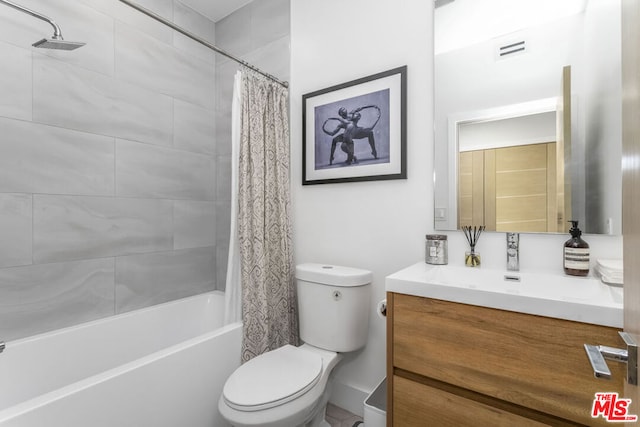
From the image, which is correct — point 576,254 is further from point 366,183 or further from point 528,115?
point 366,183

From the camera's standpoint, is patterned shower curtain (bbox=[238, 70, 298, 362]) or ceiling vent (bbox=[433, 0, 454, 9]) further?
patterned shower curtain (bbox=[238, 70, 298, 362])

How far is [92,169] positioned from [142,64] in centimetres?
77

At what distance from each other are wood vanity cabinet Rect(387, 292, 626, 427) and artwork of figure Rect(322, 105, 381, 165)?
3.02 ft

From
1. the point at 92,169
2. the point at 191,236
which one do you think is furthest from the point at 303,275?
the point at 92,169

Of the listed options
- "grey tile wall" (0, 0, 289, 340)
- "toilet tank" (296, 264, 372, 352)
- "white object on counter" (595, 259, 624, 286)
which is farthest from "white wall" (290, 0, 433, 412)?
"white object on counter" (595, 259, 624, 286)

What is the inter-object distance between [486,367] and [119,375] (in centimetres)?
132

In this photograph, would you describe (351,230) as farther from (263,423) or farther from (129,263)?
(129,263)

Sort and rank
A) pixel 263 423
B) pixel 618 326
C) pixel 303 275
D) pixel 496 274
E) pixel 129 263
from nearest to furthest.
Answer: pixel 618 326, pixel 263 423, pixel 496 274, pixel 303 275, pixel 129 263

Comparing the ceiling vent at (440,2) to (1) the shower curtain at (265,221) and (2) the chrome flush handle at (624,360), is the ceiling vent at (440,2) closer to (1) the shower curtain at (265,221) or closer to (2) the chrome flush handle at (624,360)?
(1) the shower curtain at (265,221)

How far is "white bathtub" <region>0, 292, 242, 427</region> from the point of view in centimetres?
108

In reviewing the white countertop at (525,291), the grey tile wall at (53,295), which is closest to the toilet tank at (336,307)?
the white countertop at (525,291)

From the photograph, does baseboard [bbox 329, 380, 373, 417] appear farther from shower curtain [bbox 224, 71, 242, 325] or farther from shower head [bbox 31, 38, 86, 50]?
shower head [bbox 31, 38, 86, 50]

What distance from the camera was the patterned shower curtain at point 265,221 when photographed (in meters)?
1.68

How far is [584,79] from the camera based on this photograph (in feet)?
4.07
